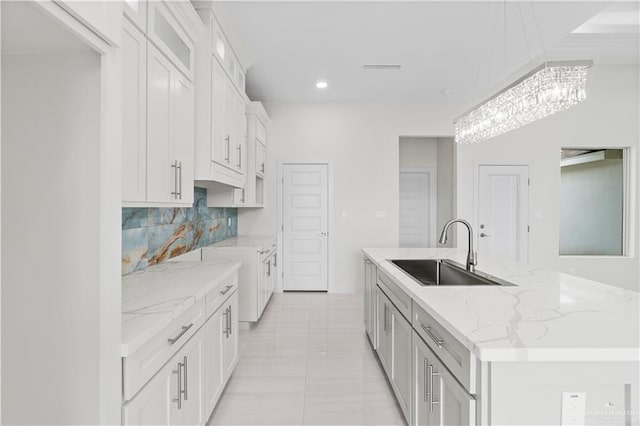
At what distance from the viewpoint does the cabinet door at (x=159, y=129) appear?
174 centimetres

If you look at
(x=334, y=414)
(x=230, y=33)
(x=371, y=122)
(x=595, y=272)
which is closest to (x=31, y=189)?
(x=334, y=414)

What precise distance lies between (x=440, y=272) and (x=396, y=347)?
0.87 m

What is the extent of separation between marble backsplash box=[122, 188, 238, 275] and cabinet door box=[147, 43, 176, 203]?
527 mm

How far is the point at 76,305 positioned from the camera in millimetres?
1014

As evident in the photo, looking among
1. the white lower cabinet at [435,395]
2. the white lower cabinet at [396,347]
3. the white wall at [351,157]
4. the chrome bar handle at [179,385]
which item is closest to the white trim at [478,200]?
the white wall at [351,157]

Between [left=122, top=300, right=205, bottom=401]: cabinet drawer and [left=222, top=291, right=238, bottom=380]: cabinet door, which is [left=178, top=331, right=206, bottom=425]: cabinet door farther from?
[left=222, top=291, right=238, bottom=380]: cabinet door

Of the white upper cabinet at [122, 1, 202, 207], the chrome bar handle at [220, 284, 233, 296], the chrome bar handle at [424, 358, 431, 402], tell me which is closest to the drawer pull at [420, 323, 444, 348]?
the chrome bar handle at [424, 358, 431, 402]

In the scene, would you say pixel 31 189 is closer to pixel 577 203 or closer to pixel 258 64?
pixel 258 64

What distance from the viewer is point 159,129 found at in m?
1.84

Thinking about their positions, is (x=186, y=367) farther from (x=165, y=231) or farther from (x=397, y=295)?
(x=165, y=231)

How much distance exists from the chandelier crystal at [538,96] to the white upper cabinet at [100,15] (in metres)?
2.46

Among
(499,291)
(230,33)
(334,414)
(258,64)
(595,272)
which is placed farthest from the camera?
(595,272)

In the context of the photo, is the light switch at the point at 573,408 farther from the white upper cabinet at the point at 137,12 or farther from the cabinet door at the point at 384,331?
the white upper cabinet at the point at 137,12

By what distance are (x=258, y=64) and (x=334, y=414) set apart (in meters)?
3.65
